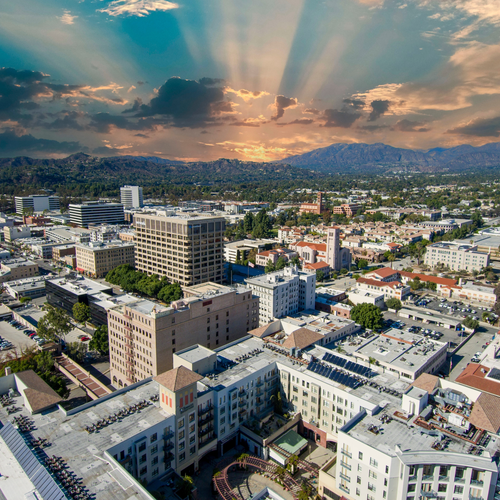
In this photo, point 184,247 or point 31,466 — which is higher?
point 184,247

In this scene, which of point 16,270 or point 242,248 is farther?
point 242,248

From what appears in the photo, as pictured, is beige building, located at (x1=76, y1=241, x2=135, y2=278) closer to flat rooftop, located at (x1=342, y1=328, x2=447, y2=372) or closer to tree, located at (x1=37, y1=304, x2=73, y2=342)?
tree, located at (x1=37, y1=304, x2=73, y2=342)

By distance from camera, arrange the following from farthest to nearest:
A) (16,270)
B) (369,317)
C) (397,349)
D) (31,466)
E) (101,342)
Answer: (16,270)
(369,317)
(101,342)
(397,349)
(31,466)

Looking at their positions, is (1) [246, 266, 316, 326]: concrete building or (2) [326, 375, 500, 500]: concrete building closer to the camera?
(2) [326, 375, 500, 500]: concrete building

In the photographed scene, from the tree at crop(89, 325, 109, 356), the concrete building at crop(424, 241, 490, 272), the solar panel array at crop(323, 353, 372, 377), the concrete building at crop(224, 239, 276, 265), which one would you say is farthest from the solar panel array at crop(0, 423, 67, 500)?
the concrete building at crop(424, 241, 490, 272)

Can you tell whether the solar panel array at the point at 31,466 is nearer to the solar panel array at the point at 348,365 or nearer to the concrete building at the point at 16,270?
the solar panel array at the point at 348,365

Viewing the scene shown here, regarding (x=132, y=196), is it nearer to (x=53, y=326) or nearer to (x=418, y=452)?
(x=53, y=326)

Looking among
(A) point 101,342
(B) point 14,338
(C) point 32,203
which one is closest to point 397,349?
(A) point 101,342
